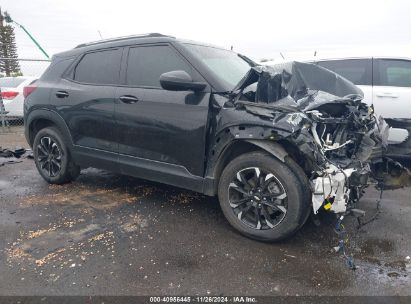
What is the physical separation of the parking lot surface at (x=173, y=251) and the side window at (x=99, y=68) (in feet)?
4.81

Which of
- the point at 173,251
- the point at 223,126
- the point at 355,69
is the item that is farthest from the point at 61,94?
the point at 355,69

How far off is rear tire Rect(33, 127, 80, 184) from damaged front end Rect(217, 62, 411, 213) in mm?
2505

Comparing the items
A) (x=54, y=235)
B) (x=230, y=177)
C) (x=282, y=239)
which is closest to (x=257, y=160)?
(x=230, y=177)

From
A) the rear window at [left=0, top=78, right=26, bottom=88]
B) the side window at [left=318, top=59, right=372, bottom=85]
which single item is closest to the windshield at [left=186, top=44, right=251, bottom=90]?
the side window at [left=318, top=59, right=372, bottom=85]

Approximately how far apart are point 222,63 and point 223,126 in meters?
1.01

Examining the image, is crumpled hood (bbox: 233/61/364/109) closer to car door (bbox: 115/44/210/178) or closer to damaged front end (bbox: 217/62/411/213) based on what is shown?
damaged front end (bbox: 217/62/411/213)

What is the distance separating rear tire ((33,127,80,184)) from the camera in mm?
4895

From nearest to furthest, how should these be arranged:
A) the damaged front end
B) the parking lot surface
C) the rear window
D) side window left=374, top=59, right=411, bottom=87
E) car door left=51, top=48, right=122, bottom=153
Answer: the parking lot surface
the damaged front end
car door left=51, top=48, right=122, bottom=153
side window left=374, top=59, right=411, bottom=87
the rear window

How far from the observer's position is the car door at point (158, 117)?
3.64 metres

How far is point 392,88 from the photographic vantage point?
560 cm

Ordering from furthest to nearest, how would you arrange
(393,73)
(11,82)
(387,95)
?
(11,82) → (393,73) → (387,95)

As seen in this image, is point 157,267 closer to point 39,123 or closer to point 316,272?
point 316,272

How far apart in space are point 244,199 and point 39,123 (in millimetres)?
3323

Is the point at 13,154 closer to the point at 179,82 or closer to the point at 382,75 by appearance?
the point at 179,82
